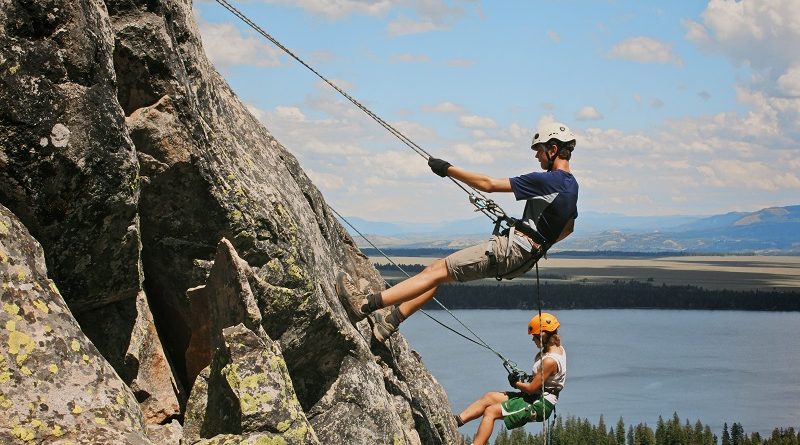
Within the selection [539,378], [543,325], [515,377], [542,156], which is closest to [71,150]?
[542,156]

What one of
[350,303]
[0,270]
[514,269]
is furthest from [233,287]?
[514,269]

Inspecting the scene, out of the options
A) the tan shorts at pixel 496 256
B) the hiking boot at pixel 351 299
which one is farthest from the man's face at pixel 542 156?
the hiking boot at pixel 351 299

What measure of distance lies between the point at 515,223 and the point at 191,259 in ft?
14.4

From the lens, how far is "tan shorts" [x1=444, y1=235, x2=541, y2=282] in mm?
11641

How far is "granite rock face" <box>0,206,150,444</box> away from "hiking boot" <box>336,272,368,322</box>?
5.28 meters

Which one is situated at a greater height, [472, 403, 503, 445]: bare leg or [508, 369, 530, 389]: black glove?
[508, 369, 530, 389]: black glove

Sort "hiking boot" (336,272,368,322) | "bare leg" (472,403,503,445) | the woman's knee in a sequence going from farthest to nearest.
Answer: the woman's knee → "bare leg" (472,403,503,445) → "hiking boot" (336,272,368,322)

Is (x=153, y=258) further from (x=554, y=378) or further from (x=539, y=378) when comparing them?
(x=554, y=378)

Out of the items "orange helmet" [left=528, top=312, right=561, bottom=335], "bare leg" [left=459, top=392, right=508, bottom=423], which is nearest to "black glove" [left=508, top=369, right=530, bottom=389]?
"bare leg" [left=459, top=392, right=508, bottom=423]

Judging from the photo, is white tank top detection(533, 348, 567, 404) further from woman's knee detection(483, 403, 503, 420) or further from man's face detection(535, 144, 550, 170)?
man's face detection(535, 144, 550, 170)

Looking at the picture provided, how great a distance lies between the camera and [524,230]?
11.7 m

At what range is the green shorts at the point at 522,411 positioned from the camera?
1292 cm

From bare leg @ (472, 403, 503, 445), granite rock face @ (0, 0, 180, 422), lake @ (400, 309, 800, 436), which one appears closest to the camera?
granite rock face @ (0, 0, 180, 422)

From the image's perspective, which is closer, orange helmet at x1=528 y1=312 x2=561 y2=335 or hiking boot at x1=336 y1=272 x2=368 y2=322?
hiking boot at x1=336 y1=272 x2=368 y2=322
